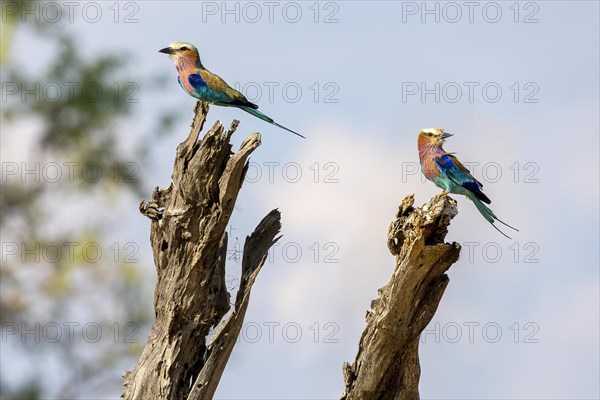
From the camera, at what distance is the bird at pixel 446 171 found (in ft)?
32.8

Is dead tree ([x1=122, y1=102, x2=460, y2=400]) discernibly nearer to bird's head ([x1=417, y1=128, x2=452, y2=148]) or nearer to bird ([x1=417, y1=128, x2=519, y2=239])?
bird ([x1=417, y1=128, x2=519, y2=239])

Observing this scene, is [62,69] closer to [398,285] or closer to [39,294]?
[39,294]

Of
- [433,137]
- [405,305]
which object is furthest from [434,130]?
[405,305]

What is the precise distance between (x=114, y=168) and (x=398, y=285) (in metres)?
4.68

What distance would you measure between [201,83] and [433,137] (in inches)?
100

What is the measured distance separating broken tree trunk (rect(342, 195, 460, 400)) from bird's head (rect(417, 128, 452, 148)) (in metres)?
1.27

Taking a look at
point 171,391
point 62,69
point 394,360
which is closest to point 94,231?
point 62,69

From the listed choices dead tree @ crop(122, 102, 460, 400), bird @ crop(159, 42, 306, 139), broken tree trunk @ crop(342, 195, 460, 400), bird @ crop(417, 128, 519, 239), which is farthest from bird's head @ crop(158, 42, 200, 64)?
broken tree trunk @ crop(342, 195, 460, 400)

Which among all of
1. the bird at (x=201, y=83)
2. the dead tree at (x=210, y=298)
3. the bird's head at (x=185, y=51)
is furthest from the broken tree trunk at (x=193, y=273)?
the bird's head at (x=185, y=51)

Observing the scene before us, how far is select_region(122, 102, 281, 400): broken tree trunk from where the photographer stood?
9.64 metres

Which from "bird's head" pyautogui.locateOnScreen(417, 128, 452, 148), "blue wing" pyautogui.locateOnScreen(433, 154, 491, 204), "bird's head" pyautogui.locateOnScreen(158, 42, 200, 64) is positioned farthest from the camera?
"bird's head" pyautogui.locateOnScreen(158, 42, 200, 64)

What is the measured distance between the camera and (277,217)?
34.3 ft

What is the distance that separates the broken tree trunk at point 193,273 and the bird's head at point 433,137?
1917mm

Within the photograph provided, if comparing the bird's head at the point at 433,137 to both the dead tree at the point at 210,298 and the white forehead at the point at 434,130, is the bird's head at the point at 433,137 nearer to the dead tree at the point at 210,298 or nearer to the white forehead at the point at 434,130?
the white forehead at the point at 434,130
